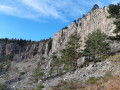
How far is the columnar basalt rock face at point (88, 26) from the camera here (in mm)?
51622

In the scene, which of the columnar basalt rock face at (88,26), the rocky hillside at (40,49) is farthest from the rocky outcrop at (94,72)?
the columnar basalt rock face at (88,26)

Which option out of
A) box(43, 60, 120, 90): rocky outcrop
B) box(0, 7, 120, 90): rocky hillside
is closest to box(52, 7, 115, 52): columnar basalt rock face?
box(0, 7, 120, 90): rocky hillside

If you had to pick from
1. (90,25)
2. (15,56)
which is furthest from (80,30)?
(15,56)

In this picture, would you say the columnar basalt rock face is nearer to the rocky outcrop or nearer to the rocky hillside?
the rocky hillside

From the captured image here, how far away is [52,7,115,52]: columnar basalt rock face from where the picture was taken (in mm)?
51622

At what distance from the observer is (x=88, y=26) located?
63.8 m

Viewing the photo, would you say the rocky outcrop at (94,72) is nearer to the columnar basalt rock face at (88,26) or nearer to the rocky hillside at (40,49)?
the rocky hillside at (40,49)

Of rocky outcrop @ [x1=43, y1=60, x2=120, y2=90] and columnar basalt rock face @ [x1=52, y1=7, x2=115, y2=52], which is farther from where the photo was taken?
columnar basalt rock face @ [x1=52, y1=7, x2=115, y2=52]

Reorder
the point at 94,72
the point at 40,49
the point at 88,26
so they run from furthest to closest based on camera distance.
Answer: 1. the point at 40,49
2. the point at 88,26
3. the point at 94,72

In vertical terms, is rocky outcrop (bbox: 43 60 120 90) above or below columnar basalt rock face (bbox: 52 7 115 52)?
below

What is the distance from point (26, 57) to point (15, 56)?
9.63 metres

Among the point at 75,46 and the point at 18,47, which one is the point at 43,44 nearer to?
the point at 18,47

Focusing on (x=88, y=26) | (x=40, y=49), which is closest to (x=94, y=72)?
(x=88, y=26)

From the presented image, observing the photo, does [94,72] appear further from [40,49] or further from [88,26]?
[40,49]
